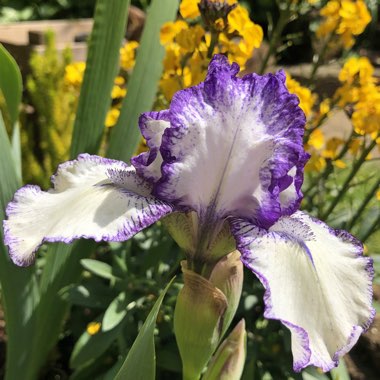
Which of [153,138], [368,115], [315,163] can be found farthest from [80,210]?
[315,163]

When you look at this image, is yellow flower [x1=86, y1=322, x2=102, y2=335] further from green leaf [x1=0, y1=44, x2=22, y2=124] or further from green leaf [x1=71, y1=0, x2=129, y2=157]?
green leaf [x1=0, y1=44, x2=22, y2=124]

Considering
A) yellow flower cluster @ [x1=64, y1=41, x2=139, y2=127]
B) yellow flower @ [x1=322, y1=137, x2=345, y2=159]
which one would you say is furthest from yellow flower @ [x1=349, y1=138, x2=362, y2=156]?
yellow flower cluster @ [x1=64, y1=41, x2=139, y2=127]

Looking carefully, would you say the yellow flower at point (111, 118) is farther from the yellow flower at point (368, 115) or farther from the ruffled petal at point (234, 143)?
the ruffled petal at point (234, 143)

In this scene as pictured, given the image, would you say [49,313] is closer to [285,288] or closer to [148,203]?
[148,203]

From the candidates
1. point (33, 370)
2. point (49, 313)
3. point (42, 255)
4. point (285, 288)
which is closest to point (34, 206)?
point (285, 288)

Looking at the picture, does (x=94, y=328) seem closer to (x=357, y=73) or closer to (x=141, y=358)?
(x=141, y=358)

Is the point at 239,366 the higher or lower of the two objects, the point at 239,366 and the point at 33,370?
the higher
